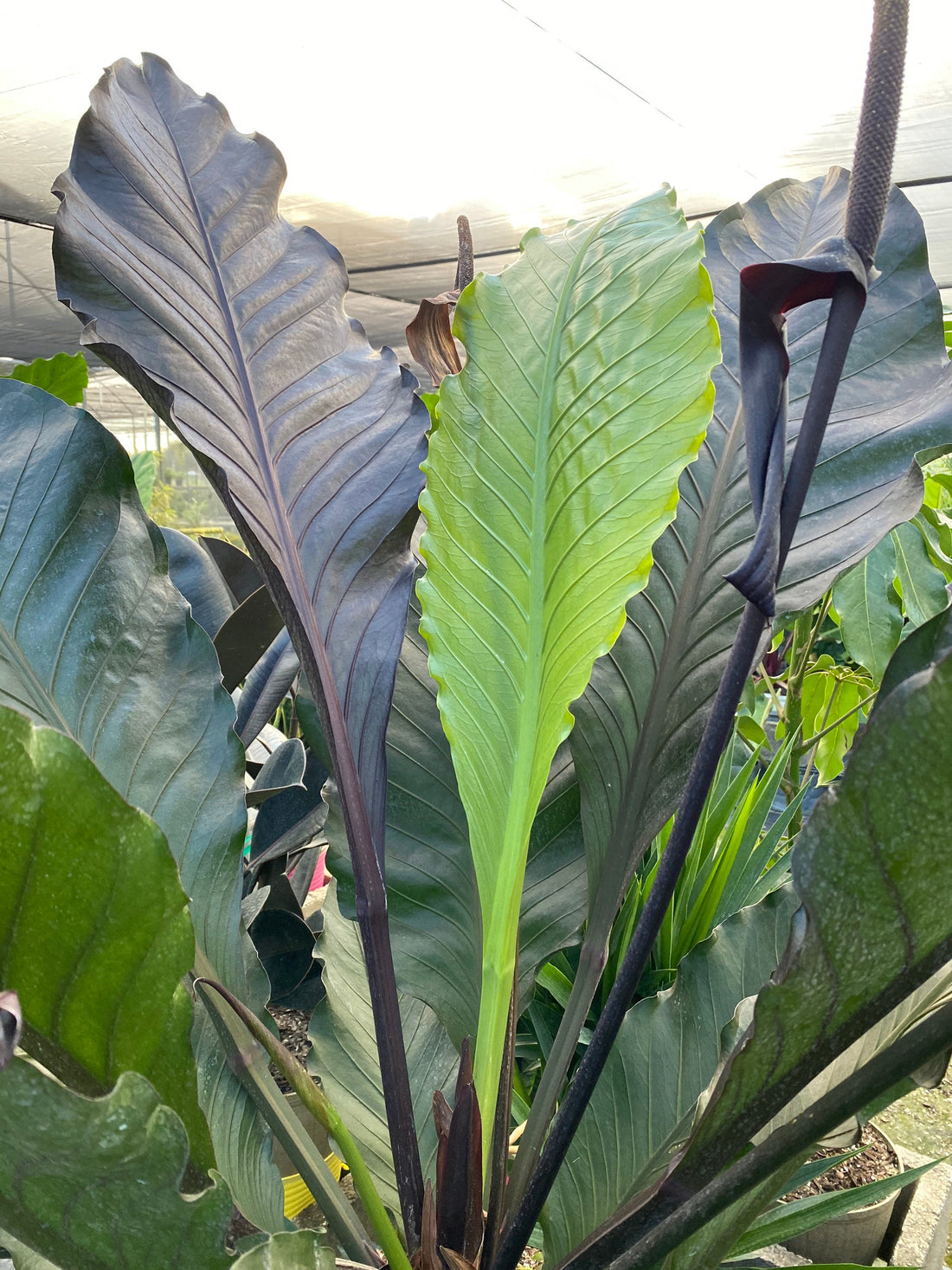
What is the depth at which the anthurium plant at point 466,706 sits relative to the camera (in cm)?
22

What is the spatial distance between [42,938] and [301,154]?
13.9 feet

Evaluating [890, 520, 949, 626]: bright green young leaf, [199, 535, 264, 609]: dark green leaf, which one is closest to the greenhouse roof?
[890, 520, 949, 626]: bright green young leaf

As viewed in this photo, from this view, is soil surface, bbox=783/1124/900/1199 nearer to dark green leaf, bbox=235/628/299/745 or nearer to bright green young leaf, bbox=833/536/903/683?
bright green young leaf, bbox=833/536/903/683

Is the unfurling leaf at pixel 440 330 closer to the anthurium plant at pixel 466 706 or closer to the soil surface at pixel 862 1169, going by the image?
the anthurium plant at pixel 466 706

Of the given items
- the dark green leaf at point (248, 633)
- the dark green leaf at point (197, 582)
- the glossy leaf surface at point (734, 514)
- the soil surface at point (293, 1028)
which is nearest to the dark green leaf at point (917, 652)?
the glossy leaf surface at point (734, 514)

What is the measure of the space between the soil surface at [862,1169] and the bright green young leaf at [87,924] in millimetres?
760

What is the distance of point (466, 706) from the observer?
36cm

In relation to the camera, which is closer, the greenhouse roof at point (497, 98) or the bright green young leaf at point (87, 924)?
the bright green young leaf at point (87, 924)

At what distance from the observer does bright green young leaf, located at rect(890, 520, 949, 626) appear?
0.99 m

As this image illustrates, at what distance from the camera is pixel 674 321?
313 millimetres

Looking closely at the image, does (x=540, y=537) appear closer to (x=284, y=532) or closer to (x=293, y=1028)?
(x=284, y=532)

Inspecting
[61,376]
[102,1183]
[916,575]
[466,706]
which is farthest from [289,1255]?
[916,575]

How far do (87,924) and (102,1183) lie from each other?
5 cm

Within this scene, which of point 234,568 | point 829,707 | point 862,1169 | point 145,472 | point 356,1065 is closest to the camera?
point 356,1065
